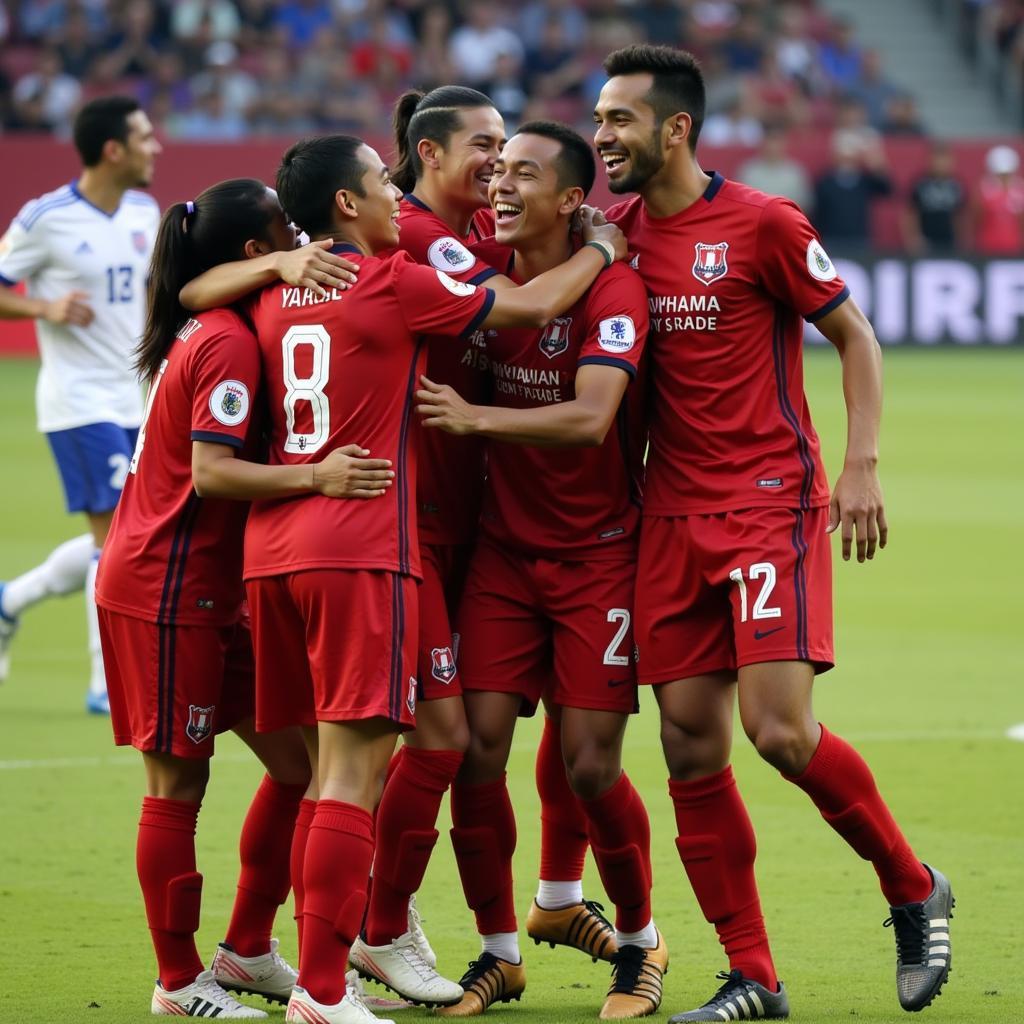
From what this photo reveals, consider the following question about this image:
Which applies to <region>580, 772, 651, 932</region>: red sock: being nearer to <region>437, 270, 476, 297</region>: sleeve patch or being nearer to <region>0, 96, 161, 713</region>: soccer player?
<region>437, 270, 476, 297</region>: sleeve patch

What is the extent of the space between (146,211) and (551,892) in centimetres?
502

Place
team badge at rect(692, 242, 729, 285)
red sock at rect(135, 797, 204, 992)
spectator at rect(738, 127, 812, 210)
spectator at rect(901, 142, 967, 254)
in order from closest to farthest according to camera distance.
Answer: red sock at rect(135, 797, 204, 992), team badge at rect(692, 242, 729, 285), spectator at rect(738, 127, 812, 210), spectator at rect(901, 142, 967, 254)

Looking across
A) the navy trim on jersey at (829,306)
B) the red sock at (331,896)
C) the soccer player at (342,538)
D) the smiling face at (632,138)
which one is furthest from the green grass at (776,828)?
the smiling face at (632,138)

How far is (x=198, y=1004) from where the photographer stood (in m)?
4.89

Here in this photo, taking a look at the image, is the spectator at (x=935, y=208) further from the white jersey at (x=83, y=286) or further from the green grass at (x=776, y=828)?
the white jersey at (x=83, y=286)

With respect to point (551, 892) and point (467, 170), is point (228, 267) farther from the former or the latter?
point (551, 892)

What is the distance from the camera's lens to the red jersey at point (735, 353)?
5094 mm

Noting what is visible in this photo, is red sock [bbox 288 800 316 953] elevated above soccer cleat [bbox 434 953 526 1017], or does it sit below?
above

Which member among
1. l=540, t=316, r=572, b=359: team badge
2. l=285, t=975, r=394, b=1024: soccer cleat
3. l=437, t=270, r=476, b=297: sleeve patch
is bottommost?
l=285, t=975, r=394, b=1024: soccer cleat

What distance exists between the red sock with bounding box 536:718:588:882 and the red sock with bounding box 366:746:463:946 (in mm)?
508

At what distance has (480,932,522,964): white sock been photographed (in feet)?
17.0

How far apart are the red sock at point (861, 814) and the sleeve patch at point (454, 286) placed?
4.59 feet

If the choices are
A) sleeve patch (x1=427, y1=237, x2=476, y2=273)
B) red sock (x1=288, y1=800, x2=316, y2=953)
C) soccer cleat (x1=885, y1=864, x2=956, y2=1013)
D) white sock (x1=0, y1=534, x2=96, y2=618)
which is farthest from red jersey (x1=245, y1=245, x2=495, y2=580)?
white sock (x1=0, y1=534, x2=96, y2=618)

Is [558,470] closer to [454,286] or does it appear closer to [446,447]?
[446,447]
